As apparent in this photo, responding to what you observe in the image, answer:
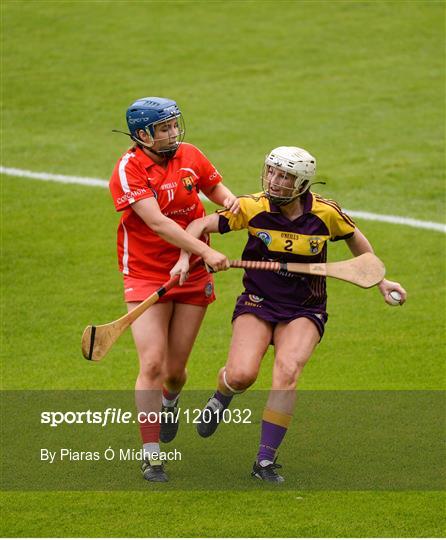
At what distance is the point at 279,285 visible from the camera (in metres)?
8.71

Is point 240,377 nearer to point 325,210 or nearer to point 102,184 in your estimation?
point 325,210

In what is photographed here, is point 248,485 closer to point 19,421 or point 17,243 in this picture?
point 19,421

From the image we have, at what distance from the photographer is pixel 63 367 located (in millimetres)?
11422

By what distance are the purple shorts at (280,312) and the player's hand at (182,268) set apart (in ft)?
1.83

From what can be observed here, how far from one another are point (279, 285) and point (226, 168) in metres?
9.15

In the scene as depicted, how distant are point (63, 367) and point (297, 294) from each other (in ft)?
11.3

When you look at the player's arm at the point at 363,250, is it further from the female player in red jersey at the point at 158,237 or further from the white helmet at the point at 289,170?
the female player in red jersey at the point at 158,237

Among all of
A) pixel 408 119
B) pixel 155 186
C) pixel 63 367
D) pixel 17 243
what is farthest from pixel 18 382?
pixel 408 119

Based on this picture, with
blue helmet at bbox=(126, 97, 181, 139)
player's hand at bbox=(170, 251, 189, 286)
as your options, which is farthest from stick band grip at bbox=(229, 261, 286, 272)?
blue helmet at bbox=(126, 97, 181, 139)

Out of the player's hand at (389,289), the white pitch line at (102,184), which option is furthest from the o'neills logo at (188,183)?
the white pitch line at (102,184)

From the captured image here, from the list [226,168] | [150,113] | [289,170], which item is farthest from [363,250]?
[226,168]

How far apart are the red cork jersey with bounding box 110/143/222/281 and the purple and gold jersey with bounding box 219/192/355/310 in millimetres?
319

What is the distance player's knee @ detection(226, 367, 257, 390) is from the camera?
853 cm

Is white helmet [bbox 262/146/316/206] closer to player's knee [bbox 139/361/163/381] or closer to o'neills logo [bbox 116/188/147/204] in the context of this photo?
o'neills logo [bbox 116/188/147/204]
